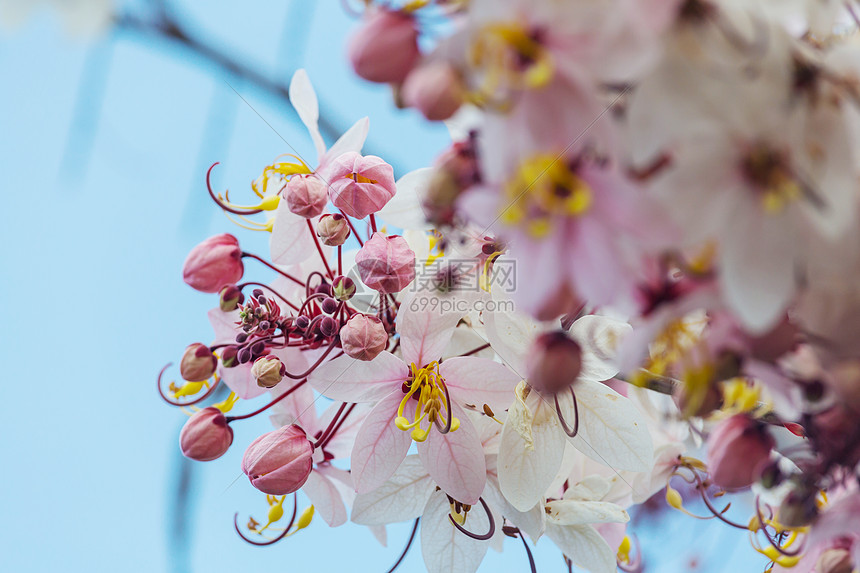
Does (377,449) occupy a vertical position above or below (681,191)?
below

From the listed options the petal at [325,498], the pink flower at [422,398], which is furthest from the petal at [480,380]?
the petal at [325,498]

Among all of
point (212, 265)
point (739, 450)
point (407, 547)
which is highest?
point (739, 450)

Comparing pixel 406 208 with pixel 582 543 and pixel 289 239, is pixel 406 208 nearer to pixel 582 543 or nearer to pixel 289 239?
pixel 289 239

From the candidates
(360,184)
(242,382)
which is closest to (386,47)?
(360,184)

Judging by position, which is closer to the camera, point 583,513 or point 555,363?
point 555,363

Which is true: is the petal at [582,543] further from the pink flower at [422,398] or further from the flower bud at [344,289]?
the flower bud at [344,289]

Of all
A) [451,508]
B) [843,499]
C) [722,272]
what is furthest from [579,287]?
[451,508]
